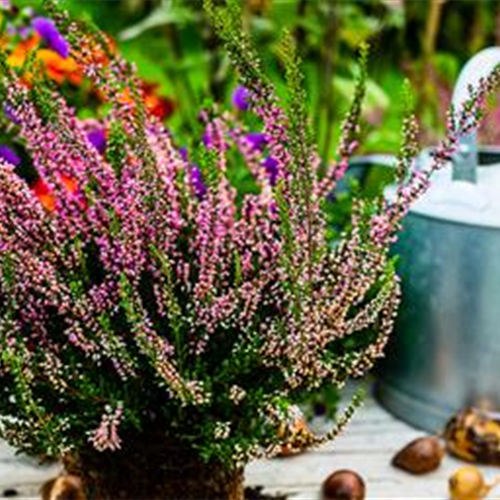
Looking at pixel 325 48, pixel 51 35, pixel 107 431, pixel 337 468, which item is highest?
pixel 51 35

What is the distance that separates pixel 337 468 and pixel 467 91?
0.48m

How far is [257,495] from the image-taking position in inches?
55.4

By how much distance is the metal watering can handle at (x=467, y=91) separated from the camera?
1.44 metres

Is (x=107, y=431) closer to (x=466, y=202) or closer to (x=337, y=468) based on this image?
(x=337, y=468)

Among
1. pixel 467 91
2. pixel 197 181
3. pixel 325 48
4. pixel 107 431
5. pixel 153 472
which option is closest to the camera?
pixel 107 431

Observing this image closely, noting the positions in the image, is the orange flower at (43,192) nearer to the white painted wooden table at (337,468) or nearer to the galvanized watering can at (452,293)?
the white painted wooden table at (337,468)

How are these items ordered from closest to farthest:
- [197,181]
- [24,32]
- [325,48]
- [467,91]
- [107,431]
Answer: [107,431] → [197,181] → [467,91] → [24,32] → [325,48]

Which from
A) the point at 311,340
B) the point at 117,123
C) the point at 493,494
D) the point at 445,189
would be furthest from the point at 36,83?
the point at 493,494

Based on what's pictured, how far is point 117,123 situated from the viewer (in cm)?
113

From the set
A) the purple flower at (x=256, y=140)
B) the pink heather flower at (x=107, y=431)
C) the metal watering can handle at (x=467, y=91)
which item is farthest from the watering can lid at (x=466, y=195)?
the pink heather flower at (x=107, y=431)

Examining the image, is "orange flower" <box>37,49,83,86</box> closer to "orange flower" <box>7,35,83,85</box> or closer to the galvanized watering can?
"orange flower" <box>7,35,83,85</box>

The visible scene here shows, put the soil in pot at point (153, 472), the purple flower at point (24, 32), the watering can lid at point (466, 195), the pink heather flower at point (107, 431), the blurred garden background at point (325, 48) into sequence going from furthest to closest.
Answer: the blurred garden background at point (325, 48)
the purple flower at point (24, 32)
the watering can lid at point (466, 195)
the soil in pot at point (153, 472)
the pink heather flower at point (107, 431)

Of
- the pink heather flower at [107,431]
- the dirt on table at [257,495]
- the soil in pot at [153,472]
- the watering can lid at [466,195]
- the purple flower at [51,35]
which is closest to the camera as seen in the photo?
the pink heather flower at [107,431]

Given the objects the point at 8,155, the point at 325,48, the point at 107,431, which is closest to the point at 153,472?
the point at 107,431
